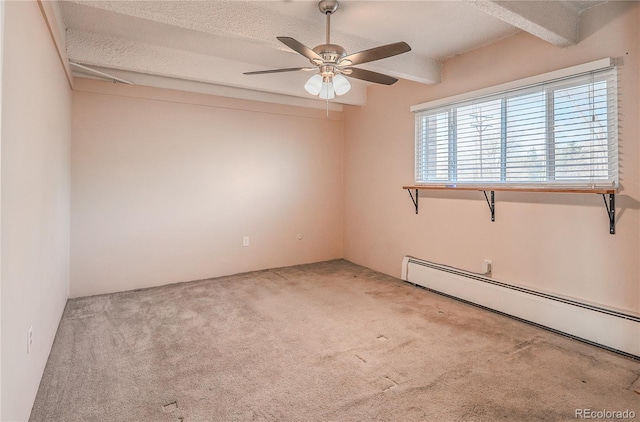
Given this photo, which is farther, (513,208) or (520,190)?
A: (513,208)

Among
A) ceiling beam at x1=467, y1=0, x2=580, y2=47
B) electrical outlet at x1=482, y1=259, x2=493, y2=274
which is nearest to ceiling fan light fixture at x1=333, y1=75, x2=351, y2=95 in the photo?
ceiling beam at x1=467, y1=0, x2=580, y2=47

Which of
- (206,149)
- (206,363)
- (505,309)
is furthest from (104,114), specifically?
(505,309)

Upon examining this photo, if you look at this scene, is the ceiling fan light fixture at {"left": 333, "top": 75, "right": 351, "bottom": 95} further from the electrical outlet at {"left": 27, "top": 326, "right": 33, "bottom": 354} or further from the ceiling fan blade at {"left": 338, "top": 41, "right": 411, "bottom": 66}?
the electrical outlet at {"left": 27, "top": 326, "right": 33, "bottom": 354}

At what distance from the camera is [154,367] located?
2.27 metres

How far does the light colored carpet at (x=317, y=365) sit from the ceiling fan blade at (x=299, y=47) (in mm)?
2060

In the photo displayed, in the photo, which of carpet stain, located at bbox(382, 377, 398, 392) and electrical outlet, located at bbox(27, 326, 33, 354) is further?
carpet stain, located at bbox(382, 377, 398, 392)

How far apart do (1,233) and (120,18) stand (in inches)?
83.3

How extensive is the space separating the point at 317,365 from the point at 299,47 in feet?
6.81

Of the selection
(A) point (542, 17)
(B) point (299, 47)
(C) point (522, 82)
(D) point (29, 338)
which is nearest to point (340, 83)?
(B) point (299, 47)

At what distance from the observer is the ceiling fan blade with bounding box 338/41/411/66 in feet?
7.42

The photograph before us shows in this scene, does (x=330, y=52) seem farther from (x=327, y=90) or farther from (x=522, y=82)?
(x=522, y=82)

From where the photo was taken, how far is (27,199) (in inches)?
72.1

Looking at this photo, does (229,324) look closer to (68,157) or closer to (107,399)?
(107,399)

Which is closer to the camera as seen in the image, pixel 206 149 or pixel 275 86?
pixel 275 86
